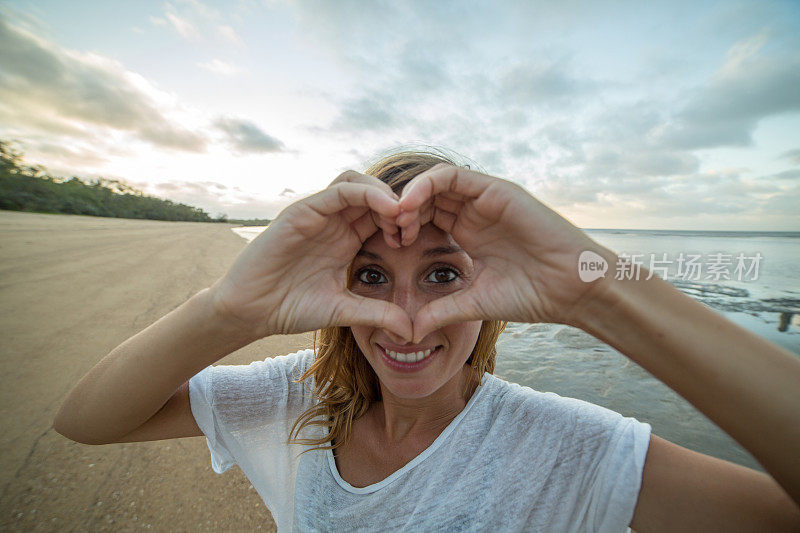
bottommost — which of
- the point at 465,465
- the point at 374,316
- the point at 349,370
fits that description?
the point at 465,465

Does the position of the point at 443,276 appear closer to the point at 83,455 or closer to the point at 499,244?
the point at 499,244

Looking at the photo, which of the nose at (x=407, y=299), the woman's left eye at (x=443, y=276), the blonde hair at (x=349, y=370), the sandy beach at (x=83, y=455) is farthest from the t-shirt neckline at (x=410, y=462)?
the sandy beach at (x=83, y=455)

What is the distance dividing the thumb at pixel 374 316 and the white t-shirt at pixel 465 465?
1.91ft

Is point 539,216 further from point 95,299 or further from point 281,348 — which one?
point 95,299

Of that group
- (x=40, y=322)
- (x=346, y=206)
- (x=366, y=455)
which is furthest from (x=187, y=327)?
(x=40, y=322)

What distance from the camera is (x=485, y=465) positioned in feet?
4.46

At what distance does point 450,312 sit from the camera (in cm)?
127

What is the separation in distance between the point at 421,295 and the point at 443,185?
523mm

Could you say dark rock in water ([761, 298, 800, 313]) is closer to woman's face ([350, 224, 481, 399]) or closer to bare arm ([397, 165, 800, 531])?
bare arm ([397, 165, 800, 531])

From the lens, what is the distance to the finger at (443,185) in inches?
46.9

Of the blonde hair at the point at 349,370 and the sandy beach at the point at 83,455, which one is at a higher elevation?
the blonde hair at the point at 349,370

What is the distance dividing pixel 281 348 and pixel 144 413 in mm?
3533

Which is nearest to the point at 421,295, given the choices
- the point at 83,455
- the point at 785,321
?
the point at 83,455

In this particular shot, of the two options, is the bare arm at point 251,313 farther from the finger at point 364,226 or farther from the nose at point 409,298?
the nose at point 409,298
